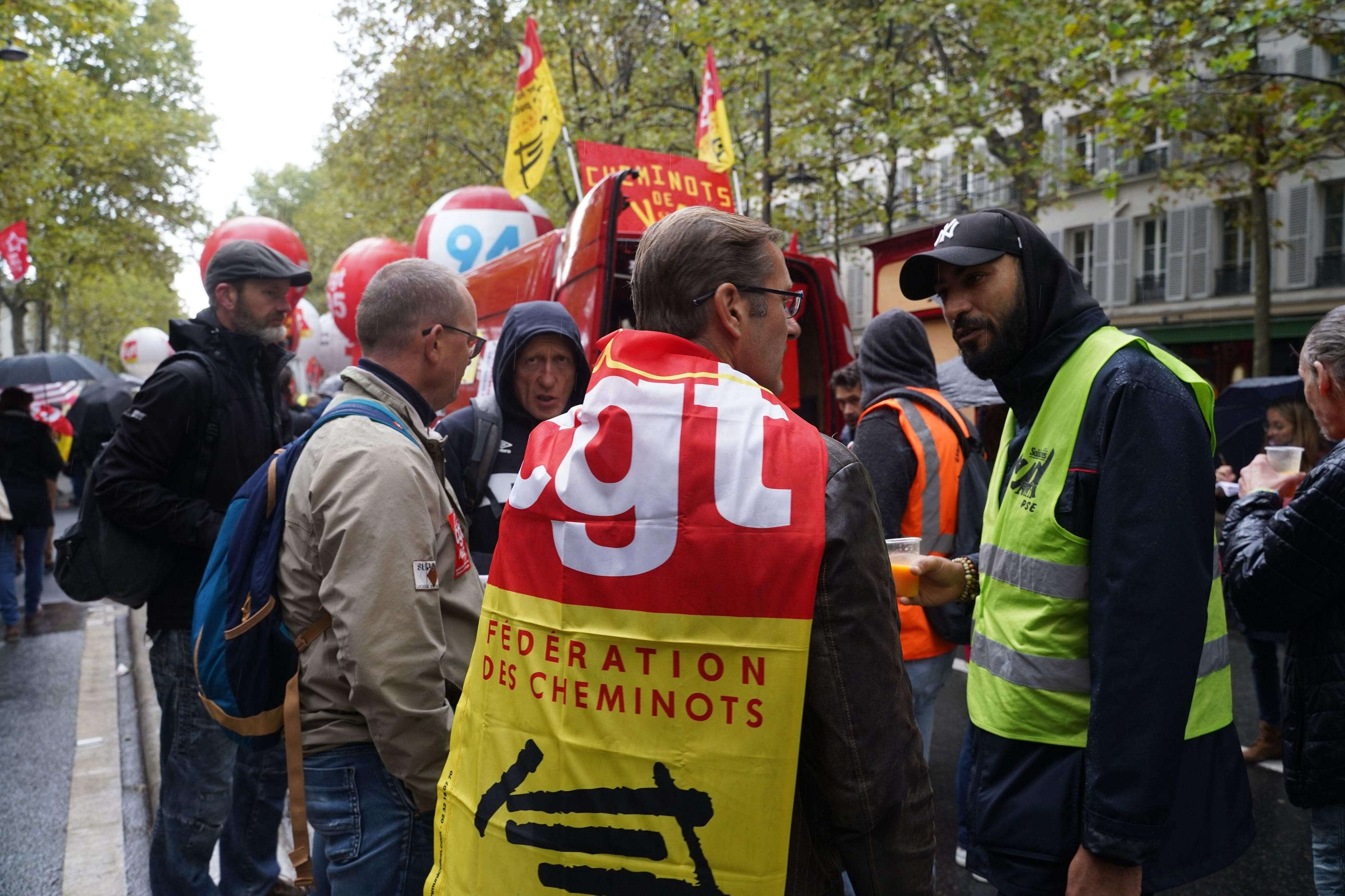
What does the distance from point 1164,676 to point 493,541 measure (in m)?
2.20

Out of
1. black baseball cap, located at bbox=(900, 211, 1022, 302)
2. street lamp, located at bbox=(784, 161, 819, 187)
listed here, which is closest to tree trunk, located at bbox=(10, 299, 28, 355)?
street lamp, located at bbox=(784, 161, 819, 187)

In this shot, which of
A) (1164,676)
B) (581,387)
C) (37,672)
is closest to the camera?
(1164,676)

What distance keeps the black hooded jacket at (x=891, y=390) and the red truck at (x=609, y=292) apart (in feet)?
5.04

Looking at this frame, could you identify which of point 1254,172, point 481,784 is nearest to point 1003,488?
point 481,784

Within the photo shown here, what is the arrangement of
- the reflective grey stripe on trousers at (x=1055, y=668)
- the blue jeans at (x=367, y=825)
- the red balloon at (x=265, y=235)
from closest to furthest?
the reflective grey stripe on trousers at (x=1055, y=668) < the blue jeans at (x=367, y=825) < the red balloon at (x=265, y=235)

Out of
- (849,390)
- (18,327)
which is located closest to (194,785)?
(849,390)

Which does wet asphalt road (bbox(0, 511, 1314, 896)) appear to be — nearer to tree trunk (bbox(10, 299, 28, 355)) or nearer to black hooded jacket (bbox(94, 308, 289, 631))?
black hooded jacket (bbox(94, 308, 289, 631))

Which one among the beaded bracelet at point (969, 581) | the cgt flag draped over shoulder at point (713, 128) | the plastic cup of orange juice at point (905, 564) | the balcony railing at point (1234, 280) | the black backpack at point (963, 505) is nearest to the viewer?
the plastic cup of orange juice at point (905, 564)

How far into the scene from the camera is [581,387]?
3631mm

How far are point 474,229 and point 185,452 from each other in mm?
6607

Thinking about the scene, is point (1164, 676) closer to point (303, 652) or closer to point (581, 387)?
point (303, 652)

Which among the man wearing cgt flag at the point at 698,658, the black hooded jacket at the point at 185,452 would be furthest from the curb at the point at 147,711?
the man wearing cgt flag at the point at 698,658

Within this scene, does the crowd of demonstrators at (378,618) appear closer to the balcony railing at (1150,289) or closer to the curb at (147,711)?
the curb at (147,711)

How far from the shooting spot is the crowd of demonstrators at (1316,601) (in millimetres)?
2268
